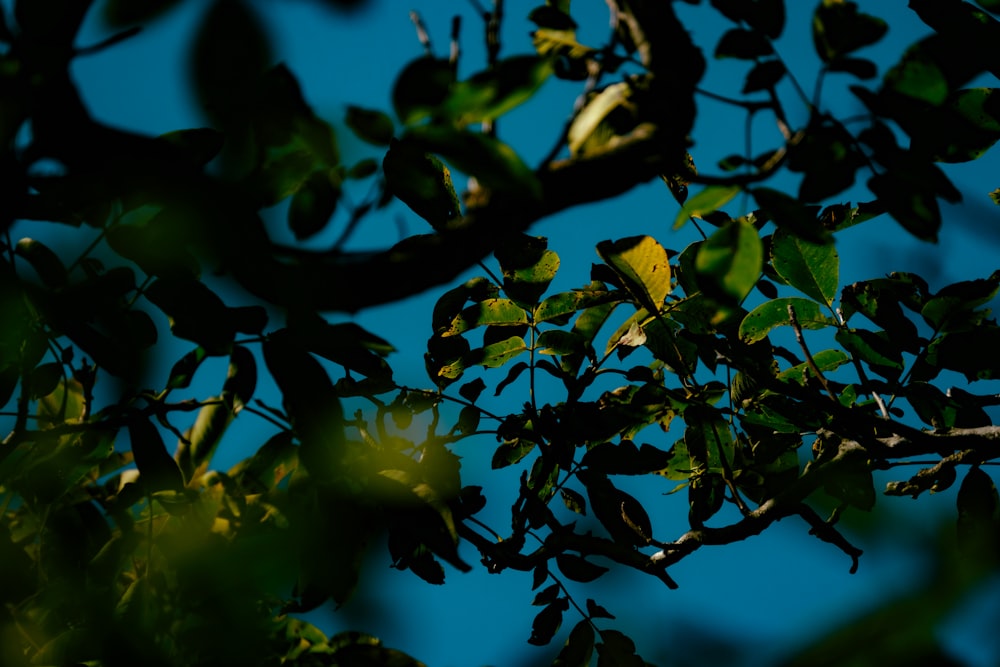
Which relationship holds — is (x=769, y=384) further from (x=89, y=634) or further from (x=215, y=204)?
(x=89, y=634)

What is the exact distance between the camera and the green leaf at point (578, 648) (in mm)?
1475

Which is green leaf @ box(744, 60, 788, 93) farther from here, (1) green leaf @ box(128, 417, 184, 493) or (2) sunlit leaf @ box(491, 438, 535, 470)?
(1) green leaf @ box(128, 417, 184, 493)

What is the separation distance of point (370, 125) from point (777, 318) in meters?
0.89

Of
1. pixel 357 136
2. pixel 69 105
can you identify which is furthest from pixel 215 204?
pixel 69 105

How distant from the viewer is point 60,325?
48.6 inches

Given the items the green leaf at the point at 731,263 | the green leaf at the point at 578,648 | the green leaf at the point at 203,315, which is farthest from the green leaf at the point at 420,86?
the green leaf at the point at 578,648

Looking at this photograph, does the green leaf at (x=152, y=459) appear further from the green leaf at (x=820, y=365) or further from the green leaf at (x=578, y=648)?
the green leaf at (x=820, y=365)

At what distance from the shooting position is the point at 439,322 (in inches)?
59.9

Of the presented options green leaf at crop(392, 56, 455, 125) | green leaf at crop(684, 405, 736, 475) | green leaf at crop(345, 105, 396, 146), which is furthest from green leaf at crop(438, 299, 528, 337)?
green leaf at crop(392, 56, 455, 125)

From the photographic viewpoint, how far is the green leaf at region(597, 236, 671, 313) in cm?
128

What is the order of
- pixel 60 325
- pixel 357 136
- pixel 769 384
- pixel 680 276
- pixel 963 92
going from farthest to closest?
pixel 680 276 → pixel 769 384 → pixel 60 325 → pixel 963 92 → pixel 357 136

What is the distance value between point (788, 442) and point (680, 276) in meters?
0.42

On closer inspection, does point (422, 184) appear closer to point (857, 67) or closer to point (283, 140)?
point (283, 140)

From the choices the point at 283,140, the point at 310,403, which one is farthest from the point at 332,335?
the point at 283,140
